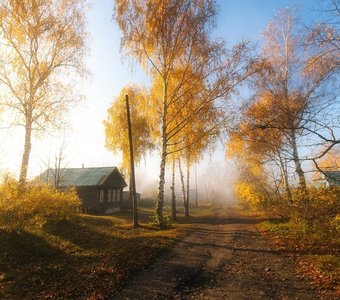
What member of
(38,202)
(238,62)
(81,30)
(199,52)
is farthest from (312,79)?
(38,202)

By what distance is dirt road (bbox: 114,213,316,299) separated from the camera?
6891 millimetres

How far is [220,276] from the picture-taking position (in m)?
8.17

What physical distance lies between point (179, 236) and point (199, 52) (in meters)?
10.1

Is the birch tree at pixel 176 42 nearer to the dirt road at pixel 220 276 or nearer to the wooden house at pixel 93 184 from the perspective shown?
the dirt road at pixel 220 276

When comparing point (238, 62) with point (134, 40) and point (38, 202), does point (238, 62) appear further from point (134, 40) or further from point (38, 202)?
point (38, 202)

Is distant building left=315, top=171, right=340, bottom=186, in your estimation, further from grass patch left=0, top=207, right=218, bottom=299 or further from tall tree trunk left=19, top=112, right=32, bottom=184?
tall tree trunk left=19, top=112, right=32, bottom=184

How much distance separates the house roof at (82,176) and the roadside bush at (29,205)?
1482 cm

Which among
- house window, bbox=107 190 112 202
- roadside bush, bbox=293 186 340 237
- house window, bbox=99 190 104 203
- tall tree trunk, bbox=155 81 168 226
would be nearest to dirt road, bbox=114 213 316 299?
roadside bush, bbox=293 186 340 237

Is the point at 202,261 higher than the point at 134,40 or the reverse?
the reverse

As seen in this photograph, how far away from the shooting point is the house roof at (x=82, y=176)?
3161cm

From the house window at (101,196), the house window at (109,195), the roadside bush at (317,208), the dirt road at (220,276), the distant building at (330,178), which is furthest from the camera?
the house window at (109,195)

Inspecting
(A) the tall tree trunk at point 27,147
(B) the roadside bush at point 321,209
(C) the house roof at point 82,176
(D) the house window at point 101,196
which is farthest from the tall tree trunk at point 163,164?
(D) the house window at point 101,196

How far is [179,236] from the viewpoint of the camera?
14336mm

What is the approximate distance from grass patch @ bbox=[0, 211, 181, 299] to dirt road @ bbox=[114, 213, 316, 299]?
692 mm
